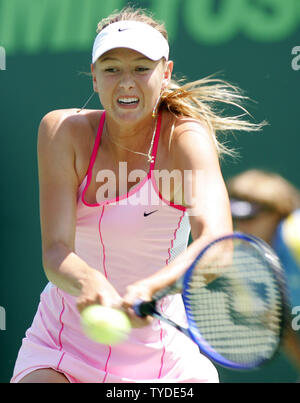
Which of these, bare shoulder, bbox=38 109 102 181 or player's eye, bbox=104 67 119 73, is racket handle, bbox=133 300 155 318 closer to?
bare shoulder, bbox=38 109 102 181

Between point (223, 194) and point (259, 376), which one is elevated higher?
point (223, 194)

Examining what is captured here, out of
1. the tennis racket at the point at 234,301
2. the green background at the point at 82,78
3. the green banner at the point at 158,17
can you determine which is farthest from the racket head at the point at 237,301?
the green banner at the point at 158,17

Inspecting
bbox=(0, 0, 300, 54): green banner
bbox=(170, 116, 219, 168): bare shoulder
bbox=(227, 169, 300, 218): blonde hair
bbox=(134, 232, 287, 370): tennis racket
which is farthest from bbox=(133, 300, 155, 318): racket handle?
bbox=(0, 0, 300, 54): green banner

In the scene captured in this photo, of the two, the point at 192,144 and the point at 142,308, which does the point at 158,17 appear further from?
the point at 142,308

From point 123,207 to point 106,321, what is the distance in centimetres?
41

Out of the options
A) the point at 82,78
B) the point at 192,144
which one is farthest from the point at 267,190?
the point at 82,78

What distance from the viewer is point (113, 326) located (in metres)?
1.84

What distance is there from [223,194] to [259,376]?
4.76 ft

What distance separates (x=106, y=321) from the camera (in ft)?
5.95

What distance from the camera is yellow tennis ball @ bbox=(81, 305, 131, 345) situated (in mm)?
1803

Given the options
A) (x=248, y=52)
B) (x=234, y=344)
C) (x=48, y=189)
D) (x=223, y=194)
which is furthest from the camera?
(x=248, y=52)

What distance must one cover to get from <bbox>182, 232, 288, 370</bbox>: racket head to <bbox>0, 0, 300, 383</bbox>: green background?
1297 mm

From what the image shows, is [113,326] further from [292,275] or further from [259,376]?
[259,376]
